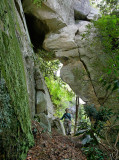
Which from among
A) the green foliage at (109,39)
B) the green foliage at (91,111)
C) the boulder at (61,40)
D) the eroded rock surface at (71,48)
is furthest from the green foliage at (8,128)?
the boulder at (61,40)

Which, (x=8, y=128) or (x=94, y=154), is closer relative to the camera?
(x=8, y=128)

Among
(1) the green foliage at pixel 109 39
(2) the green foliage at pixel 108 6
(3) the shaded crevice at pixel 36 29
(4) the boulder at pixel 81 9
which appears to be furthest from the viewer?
(4) the boulder at pixel 81 9

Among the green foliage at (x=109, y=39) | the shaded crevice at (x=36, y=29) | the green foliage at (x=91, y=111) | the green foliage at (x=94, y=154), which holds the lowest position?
the green foliage at (x=94, y=154)

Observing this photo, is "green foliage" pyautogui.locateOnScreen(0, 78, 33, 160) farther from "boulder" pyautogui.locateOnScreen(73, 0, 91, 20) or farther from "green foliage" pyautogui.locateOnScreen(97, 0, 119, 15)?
"boulder" pyautogui.locateOnScreen(73, 0, 91, 20)

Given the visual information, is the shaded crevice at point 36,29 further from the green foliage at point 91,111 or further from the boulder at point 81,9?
the green foliage at point 91,111

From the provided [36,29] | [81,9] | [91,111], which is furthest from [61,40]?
[91,111]

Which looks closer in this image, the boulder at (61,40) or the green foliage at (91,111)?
the green foliage at (91,111)

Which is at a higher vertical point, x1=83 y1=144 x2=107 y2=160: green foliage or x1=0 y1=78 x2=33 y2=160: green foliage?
x1=0 y1=78 x2=33 y2=160: green foliage

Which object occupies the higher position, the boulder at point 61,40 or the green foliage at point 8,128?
the boulder at point 61,40

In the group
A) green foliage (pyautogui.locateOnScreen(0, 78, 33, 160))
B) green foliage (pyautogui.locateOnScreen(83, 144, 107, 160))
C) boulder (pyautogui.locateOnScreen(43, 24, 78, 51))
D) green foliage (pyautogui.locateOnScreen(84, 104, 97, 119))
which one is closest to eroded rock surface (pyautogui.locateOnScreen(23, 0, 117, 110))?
boulder (pyautogui.locateOnScreen(43, 24, 78, 51))

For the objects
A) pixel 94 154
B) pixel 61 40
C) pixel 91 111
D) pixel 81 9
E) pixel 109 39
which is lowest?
pixel 94 154

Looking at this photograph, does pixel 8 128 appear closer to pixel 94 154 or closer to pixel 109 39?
pixel 94 154

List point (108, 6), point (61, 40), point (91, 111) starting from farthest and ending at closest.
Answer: point (61, 40)
point (108, 6)
point (91, 111)

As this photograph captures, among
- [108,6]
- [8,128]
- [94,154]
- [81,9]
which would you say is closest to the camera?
[8,128]
